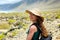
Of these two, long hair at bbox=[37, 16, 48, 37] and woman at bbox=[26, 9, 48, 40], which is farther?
long hair at bbox=[37, 16, 48, 37]

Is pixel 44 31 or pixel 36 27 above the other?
pixel 36 27

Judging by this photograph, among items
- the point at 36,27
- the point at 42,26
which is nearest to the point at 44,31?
the point at 42,26

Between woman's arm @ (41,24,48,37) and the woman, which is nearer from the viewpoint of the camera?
the woman

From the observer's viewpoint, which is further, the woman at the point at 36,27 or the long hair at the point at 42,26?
the long hair at the point at 42,26

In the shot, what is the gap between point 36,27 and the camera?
7203 millimetres

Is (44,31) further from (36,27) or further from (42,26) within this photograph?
(36,27)

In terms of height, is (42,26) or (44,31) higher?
(42,26)

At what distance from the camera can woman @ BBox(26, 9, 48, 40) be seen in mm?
7152

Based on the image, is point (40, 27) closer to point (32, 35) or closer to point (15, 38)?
point (32, 35)

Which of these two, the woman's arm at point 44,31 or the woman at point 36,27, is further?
the woman's arm at point 44,31

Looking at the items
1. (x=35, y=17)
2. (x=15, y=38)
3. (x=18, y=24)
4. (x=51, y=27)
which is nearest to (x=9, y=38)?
(x=15, y=38)

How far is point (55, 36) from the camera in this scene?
19609mm

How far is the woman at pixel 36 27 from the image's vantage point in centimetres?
715

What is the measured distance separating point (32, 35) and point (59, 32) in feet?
45.1
